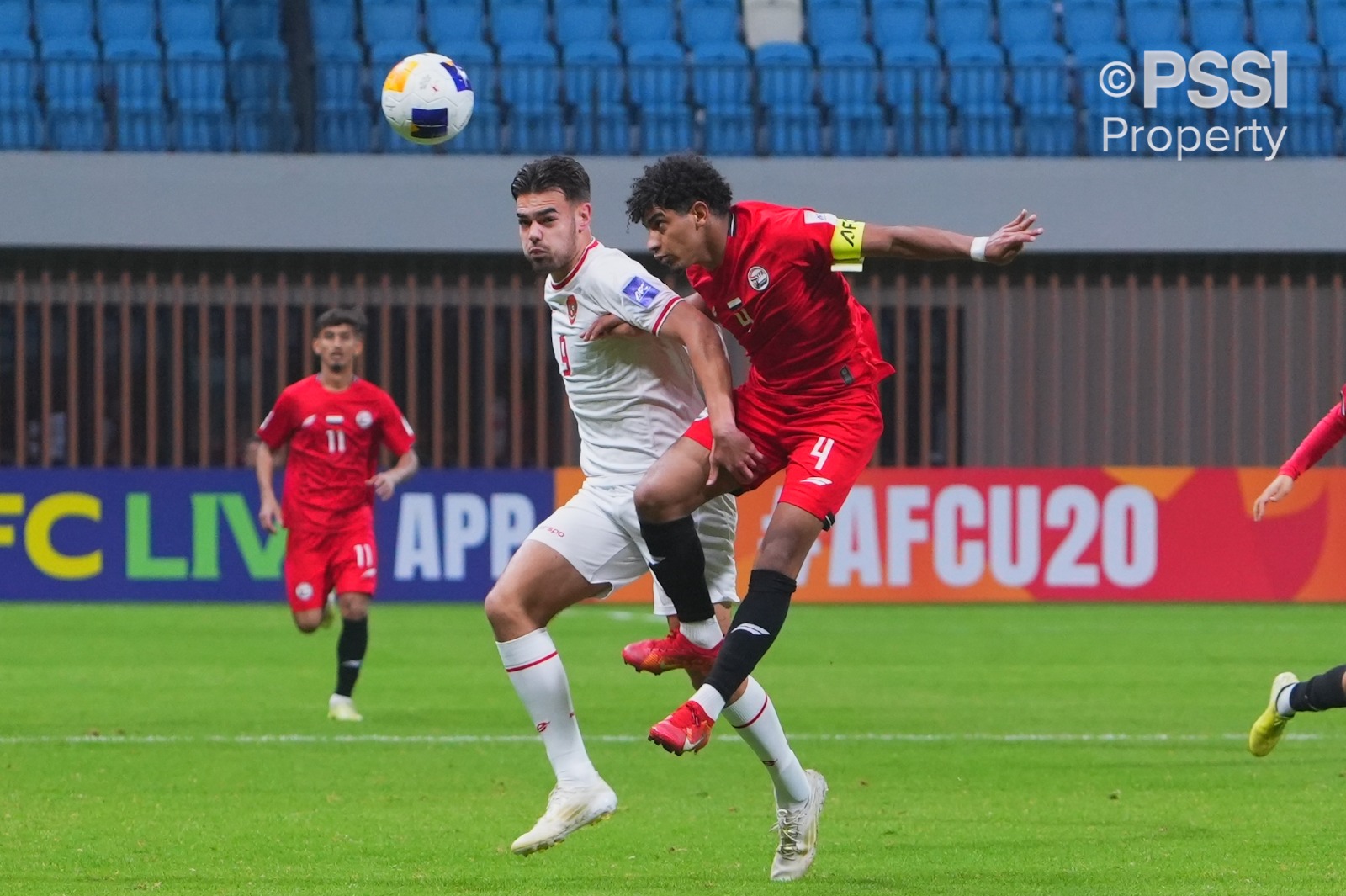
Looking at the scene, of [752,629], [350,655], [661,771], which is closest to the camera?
[752,629]

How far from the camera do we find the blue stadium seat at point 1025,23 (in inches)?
850

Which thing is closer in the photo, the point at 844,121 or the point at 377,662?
the point at 377,662

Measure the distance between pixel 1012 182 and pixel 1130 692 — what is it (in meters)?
8.44

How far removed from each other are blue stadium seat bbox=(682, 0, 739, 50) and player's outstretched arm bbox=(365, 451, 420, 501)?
11.3 meters

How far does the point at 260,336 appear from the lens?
19.7m

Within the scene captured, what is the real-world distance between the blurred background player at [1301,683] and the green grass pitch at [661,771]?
0.30 metres

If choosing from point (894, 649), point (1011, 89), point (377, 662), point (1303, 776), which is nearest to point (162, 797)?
point (1303, 776)

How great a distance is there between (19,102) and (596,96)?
546 centimetres

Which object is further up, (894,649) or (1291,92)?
(1291,92)

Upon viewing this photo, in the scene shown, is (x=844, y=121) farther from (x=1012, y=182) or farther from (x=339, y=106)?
(x=339, y=106)

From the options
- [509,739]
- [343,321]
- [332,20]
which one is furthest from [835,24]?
[509,739]

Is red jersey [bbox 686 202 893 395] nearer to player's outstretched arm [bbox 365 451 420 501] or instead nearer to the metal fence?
player's outstretched arm [bbox 365 451 420 501]

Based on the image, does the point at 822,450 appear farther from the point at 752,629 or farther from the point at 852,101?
the point at 852,101

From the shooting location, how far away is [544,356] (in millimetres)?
19844
